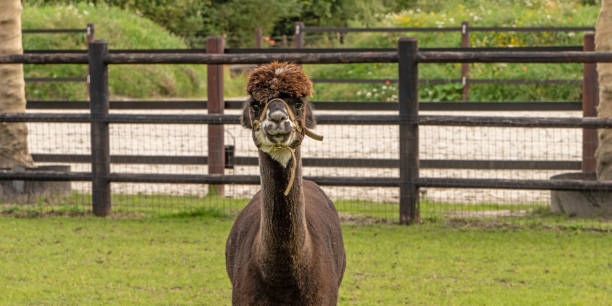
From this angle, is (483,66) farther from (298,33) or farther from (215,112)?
(215,112)

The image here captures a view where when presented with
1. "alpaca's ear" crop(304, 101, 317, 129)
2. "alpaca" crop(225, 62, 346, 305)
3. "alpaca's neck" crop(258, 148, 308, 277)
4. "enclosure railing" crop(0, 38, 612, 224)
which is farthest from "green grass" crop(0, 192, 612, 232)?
"alpaca's neck" crop(258, 148, 308, 277)

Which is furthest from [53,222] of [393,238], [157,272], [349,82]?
[349,82]

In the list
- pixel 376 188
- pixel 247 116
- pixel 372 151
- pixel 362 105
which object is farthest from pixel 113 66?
pixel 247 116

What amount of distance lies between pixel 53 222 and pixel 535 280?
4687 mm

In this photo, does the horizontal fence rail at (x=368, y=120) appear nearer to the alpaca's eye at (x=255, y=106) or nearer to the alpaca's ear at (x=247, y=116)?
the alpaca's ear at (x=247, y=116)

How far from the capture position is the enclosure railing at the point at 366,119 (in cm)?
784

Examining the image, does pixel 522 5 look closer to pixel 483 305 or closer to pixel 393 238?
pixel 393 238

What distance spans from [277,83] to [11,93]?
6.86m

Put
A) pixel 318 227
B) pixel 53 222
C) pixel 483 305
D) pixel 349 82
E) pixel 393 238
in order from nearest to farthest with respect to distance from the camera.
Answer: pixel 318 227 < pixel 483 305 < pixel 393 238 < pixel 53 222 < pixel 349 82

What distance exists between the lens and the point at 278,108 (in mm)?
3312

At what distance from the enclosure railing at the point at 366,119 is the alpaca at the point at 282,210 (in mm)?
3984

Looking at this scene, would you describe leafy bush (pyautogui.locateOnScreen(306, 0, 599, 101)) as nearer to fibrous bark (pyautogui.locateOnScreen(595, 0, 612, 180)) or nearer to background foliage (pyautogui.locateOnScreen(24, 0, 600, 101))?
background foliage (pyautogui.locateOnScreen(24, 0, 600, 101))

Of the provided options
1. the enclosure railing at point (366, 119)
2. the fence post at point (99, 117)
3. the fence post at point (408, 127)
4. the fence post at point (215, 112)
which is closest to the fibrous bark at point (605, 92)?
the enclosure railing at point (366, 119)

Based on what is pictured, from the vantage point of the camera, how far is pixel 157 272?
21.7ft
